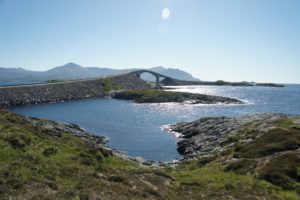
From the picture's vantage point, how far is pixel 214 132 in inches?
2997

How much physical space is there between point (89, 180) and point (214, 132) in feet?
174

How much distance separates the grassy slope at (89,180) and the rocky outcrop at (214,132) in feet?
64.9

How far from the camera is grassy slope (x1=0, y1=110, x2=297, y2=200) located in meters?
22.7

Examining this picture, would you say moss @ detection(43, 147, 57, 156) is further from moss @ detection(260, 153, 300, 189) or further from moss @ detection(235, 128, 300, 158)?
moss @ detection(235, 128, 300, 158)

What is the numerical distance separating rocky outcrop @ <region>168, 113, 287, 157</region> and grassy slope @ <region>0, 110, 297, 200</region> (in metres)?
19.8

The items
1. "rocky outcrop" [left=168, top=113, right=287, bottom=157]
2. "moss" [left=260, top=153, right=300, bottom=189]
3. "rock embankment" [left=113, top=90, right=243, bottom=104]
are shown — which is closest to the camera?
"moss" [left=260, top=153, right=300, bottom=189]

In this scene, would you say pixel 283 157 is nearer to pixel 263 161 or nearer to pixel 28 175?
pixel 263 161

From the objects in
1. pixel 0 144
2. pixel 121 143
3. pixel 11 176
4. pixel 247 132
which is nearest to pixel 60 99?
pixel 121 143

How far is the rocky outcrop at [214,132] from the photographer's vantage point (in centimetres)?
6297

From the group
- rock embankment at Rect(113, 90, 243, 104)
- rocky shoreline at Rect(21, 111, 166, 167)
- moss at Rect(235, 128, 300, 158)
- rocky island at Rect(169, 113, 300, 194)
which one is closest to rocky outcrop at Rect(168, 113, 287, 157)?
rocky island at Rect(169, 113, 300, 194)

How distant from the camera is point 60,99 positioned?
183375 mm

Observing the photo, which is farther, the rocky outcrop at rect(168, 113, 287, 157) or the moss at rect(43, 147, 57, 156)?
the rocky outcrop at rect(168, 113, 287, 157)

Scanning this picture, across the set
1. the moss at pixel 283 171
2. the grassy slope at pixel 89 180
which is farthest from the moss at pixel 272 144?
the grassy slope at pixel 89 180

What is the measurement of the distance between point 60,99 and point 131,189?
163384mm
